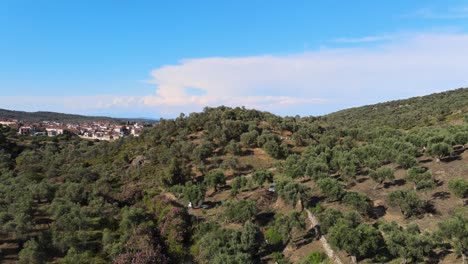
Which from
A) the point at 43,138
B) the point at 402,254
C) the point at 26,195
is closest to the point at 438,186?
the point at 402,254

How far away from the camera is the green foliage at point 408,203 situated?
30.0m

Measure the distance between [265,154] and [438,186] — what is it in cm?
2959

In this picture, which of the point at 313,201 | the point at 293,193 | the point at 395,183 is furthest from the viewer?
the point at 395,183

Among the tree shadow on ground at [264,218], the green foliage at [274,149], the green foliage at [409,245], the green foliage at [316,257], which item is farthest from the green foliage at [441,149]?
the green foliage at [316,257]

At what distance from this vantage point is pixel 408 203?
98.6 feet

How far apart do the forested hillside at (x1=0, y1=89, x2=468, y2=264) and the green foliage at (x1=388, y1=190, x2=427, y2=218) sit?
95 mm

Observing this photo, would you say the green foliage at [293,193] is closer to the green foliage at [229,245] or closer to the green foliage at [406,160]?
the green foliage at [229,245]

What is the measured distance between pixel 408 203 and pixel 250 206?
1451 centimetres

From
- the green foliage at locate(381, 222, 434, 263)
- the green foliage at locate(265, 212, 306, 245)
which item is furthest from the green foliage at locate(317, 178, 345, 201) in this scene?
the green foliage at locate(381, 222, 434, 263)

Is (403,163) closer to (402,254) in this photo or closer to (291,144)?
(402,254)

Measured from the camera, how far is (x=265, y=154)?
60.5 metres

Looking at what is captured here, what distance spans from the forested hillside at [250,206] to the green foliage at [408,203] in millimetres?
95

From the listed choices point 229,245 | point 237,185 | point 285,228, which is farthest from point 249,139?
point 229,245

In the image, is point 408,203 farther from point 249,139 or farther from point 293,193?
point 249,139
